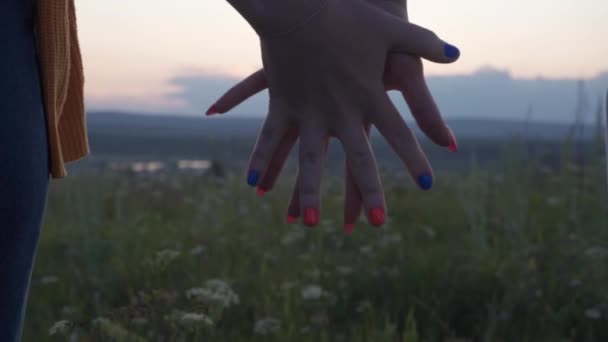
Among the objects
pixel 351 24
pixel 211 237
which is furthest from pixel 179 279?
pixel 351 24

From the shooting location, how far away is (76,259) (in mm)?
3666

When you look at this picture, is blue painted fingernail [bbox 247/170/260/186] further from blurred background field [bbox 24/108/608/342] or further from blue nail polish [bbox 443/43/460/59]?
blurred background field [bbox 24/108/608/342]

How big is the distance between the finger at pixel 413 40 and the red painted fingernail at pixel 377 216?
249mm

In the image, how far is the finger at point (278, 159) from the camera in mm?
1172

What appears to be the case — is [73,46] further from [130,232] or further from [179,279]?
[130,232]

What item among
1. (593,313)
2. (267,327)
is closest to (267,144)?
(267,327)

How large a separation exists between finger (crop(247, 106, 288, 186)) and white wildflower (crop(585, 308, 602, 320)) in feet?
6.03

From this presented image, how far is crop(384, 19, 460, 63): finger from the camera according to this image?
1101 millimetres

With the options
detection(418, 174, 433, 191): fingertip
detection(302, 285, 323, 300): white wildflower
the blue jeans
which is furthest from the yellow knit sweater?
detection(302, 285, 323, 300): white wildflower

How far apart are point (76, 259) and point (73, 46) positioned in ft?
8.65

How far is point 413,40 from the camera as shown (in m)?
1.11

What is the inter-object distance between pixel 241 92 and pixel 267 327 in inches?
48.1

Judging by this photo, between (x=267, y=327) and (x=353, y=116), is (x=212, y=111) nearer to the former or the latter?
(x=353, y=116)

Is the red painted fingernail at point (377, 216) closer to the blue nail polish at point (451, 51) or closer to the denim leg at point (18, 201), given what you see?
the blue nail polish at point (451, 51)
